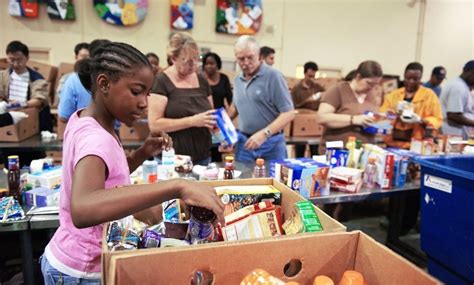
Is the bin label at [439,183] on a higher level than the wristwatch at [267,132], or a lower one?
lower

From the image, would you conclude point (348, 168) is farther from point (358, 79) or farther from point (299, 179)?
point (358, 79)

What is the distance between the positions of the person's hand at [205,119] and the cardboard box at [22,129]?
78.2 inches

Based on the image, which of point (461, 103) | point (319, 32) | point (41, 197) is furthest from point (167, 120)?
point (319, 32)

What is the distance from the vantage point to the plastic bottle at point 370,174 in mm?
2453

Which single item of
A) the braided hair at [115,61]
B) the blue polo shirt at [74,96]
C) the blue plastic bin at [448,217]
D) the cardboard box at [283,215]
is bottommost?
the blue plastic bin at [448,217]

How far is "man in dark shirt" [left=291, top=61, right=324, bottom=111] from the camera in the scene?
516 cm

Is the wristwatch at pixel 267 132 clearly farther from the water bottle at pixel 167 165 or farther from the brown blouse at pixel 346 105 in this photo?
the water bottle at pixel 167 165

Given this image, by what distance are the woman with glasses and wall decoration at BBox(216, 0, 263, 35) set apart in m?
4.26

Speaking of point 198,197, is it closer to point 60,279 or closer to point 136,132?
point 60,279

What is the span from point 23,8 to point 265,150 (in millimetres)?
4858

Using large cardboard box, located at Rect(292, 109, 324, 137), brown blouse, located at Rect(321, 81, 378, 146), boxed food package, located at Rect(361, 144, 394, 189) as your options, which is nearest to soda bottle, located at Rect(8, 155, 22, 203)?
boxed food package, located at Rect(361, 144, 394, 189)

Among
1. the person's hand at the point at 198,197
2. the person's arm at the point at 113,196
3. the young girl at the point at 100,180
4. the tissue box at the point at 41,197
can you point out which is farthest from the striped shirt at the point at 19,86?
the person's hand at the point at 198,197

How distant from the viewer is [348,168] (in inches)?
95.0

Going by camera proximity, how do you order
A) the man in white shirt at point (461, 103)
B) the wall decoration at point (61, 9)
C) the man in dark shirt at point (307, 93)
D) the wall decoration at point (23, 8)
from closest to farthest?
the man in white shirt at point (461, 103) → the man in dark shirt at point (307, 93) → the wall decoration at point (23, 8) → the wall decoration at point (61, 9)
